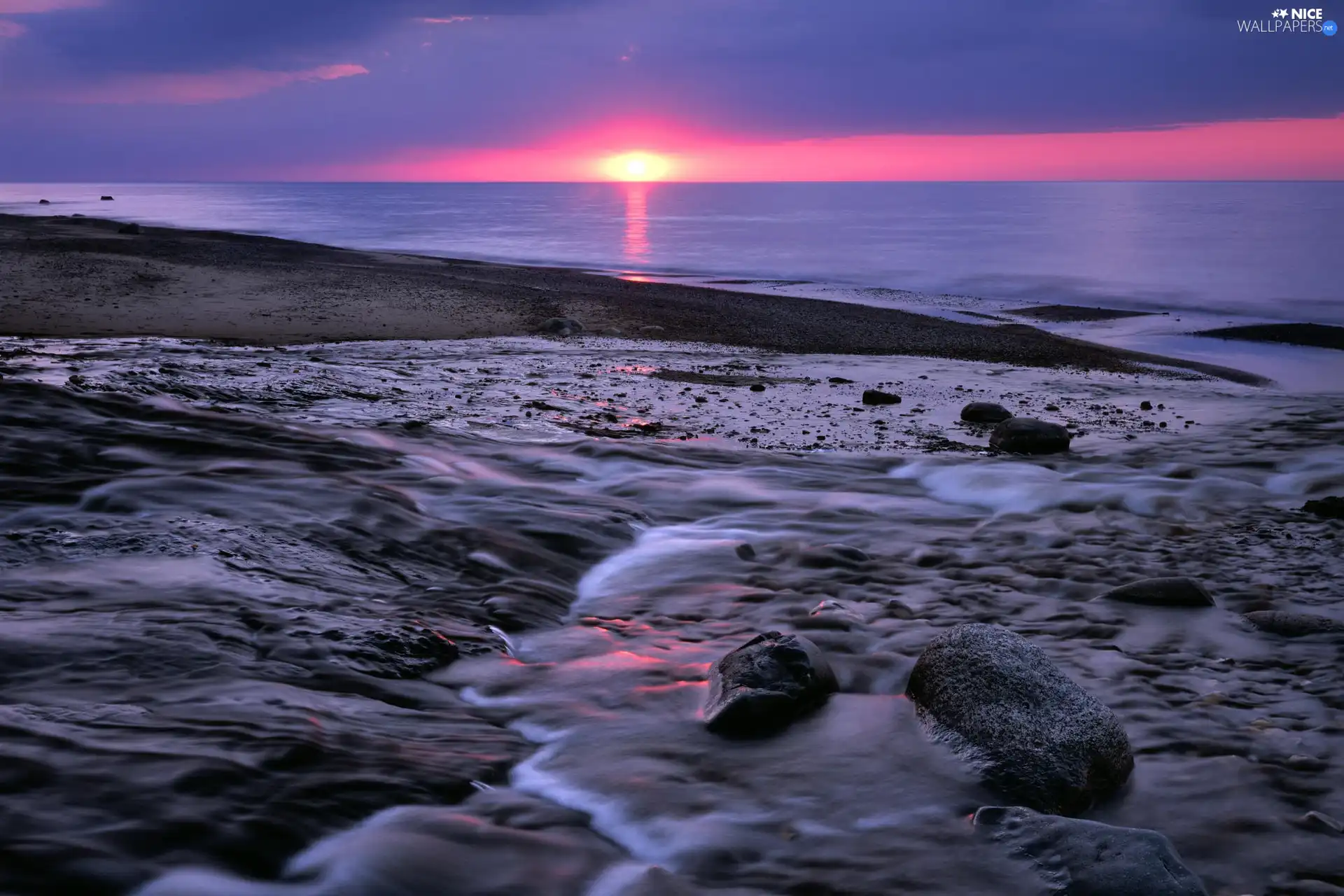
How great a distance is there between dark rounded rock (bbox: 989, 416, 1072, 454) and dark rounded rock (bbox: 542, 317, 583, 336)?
961cm

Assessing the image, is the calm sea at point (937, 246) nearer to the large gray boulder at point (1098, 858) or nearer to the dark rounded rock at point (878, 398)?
the dark rounded rock at point (878, 398)

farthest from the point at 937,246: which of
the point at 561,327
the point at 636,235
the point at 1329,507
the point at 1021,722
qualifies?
the point at 1021,722

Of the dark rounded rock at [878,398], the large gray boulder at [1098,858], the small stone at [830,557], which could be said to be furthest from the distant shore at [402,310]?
the large gray boulder at [1098,858]

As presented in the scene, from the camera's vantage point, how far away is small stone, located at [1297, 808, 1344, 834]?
149 inches

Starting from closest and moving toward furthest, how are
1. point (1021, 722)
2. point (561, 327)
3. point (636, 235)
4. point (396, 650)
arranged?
point (1021, 722) → point (396, 650) → point (561, 327) → point (636, 235)

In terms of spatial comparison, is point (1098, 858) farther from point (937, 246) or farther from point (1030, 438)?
point (937, 246)

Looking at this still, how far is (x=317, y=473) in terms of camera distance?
7.51 m

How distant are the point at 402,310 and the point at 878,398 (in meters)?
10.8

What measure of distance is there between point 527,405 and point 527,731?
24.9ft

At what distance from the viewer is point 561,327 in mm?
18438

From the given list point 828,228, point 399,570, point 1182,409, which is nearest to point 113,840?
point 399,570

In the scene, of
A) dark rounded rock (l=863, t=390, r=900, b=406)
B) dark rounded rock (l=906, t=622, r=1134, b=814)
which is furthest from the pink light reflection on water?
dark rounded rock (l=906, t=622, r=1134, b=814)

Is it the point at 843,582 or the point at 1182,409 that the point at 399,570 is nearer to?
the point at 843,582

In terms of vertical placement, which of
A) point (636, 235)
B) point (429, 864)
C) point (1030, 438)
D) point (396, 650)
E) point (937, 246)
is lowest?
point (429, 864)
